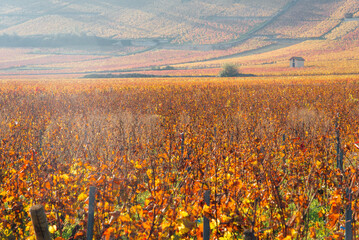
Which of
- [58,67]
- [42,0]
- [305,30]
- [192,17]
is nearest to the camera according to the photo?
[58,67]

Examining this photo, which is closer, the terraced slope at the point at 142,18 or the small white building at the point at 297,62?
the small white building at the point at 297,62

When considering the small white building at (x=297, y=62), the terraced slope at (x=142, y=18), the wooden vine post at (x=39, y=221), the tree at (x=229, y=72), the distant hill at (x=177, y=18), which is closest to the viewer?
the wooden vine post at (x=39, y=221)

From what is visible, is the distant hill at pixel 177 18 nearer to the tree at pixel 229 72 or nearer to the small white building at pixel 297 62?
the small white building at pixel 297 62

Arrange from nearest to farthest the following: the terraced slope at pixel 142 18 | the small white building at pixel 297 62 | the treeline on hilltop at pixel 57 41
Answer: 1. the small white building at pixel 297 62
2. the treeline on hilltop at pixel 57 41
3. the terraced slope at pixel 142 18

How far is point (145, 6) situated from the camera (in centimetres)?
14000

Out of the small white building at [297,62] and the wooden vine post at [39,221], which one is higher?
the small white building at [297,62]

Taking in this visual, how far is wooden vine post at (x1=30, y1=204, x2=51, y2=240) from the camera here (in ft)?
7.27

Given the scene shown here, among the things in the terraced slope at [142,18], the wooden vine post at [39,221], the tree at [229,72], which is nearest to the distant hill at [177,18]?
the terraced slope at [142,18]

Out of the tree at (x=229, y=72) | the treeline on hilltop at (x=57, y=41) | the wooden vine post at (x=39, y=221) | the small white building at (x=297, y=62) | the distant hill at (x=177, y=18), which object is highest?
the distant hill at (x=177, y=18)

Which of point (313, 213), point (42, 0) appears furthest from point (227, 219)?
point (42, 0)

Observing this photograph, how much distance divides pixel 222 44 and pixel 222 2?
51.6 m

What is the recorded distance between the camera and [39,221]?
7.41 ft

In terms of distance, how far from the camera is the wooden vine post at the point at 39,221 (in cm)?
222

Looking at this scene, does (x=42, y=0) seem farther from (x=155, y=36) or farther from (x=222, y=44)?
(x=222, y=44)
